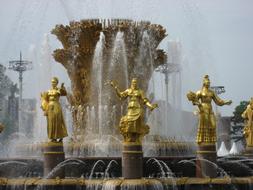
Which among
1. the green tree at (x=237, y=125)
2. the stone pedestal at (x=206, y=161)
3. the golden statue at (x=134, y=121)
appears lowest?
the stone pedestal at (x=206, y=161)

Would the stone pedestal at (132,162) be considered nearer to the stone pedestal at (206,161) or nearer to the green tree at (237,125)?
the stone pedestal at (206,161)

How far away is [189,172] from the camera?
1961cm

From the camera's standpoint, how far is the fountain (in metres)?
17.8

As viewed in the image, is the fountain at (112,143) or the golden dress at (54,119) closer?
the fountain at (112,143)

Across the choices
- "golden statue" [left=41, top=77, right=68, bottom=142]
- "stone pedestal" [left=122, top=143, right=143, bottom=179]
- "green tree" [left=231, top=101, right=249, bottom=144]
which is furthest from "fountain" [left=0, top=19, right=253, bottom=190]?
"green tree" [left=231, top=101, right=249, bottom=144]

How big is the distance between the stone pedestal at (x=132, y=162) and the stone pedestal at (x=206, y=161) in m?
2.12

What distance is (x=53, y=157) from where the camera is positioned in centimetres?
1838

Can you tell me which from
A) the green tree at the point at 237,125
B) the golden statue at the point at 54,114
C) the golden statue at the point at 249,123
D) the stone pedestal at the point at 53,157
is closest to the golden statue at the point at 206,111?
the golden statue at the point at 54,114

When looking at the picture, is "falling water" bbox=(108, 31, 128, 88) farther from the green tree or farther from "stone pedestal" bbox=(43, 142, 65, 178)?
the green tree

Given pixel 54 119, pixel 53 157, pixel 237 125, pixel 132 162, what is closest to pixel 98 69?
pixel 54 119

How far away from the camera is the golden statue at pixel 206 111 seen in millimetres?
19281

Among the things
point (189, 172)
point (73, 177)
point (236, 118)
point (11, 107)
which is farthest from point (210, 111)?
point (236, 118)

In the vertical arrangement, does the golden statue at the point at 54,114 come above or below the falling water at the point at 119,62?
below

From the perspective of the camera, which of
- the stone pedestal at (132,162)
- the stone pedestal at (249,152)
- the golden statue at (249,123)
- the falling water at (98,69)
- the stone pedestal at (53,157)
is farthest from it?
the golden statue at (249,123)
